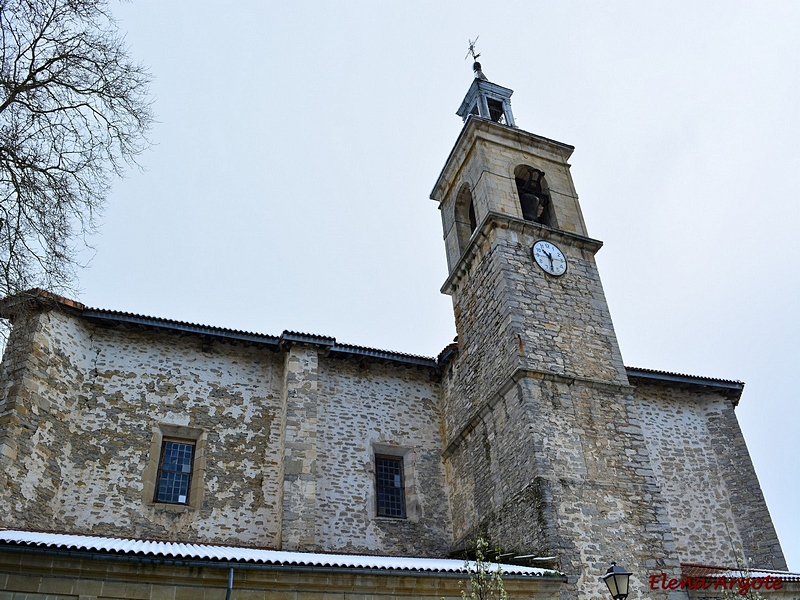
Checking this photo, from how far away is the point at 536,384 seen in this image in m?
11.8

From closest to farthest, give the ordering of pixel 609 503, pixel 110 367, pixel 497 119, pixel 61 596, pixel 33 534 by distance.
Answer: pixel 61 596 < pixel 33 534 < pixel 609 503 < pixel 110 367 < pixel 497 119

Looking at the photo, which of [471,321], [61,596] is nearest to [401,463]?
[471,321]

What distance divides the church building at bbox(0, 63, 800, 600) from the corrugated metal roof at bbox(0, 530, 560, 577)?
59mm

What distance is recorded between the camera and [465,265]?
15211mm

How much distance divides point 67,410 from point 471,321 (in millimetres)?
8214

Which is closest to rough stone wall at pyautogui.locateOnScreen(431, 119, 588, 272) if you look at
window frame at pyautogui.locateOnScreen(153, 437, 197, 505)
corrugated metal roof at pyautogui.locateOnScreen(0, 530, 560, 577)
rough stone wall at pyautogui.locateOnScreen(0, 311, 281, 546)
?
rough stone wall at pyautogui.locateOnScreen(0, 311, 281, 546)

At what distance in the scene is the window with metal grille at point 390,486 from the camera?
1342 centimetres

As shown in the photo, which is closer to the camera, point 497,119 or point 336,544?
point 336,544

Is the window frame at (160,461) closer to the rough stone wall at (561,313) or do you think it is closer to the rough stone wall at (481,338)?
the rough stone wall at (481,338)

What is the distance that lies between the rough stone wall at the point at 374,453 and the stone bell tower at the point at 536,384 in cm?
42

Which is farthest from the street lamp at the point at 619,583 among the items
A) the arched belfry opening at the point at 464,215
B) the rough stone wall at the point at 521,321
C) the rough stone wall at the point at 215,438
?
the arched belfry opening at the point at 464,215

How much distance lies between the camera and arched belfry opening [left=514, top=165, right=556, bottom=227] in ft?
51.3

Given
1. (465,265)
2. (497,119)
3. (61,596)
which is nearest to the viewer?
(61,596)

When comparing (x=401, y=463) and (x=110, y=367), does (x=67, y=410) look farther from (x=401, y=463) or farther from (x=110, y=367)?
(x=401, y=463)
